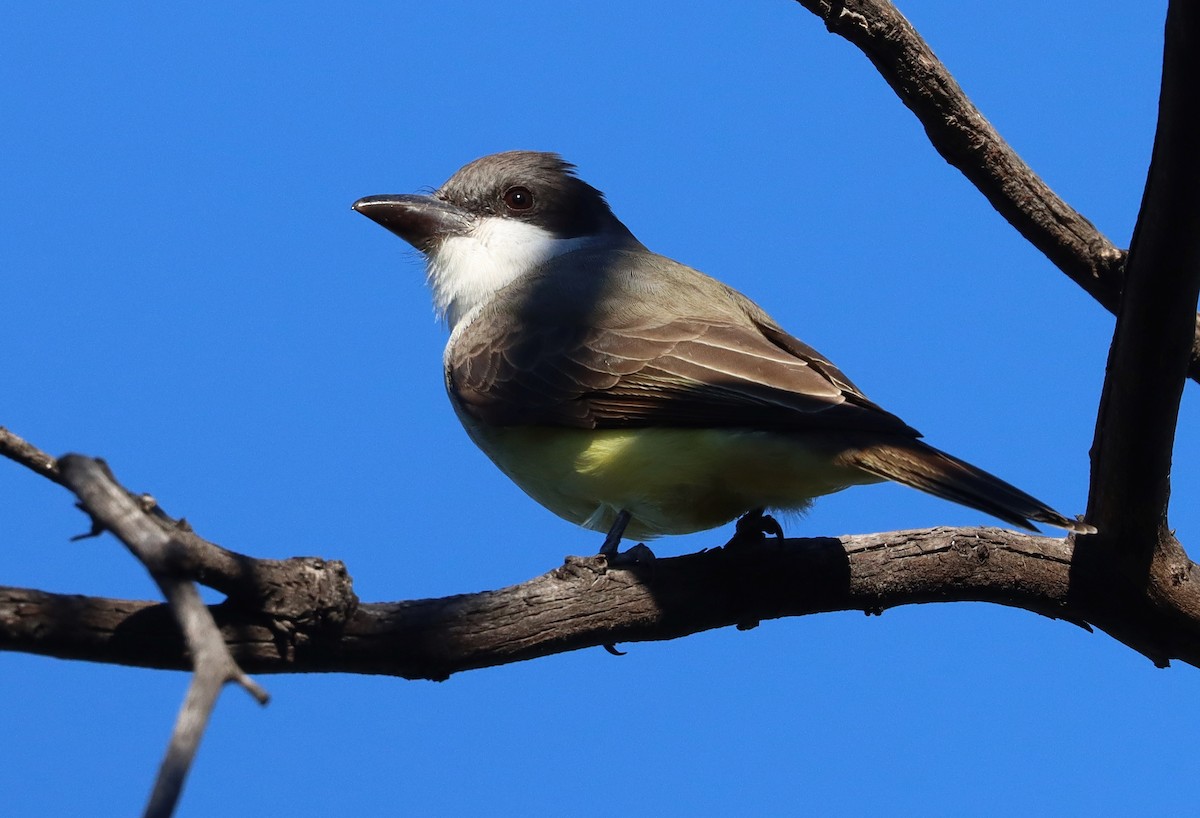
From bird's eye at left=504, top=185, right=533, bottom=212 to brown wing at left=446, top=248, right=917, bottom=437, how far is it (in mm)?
737

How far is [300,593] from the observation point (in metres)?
3.90

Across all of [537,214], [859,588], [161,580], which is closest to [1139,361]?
[859,588]

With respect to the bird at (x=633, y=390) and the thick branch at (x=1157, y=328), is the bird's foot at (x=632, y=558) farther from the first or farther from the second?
the thick branch at (x=1157, y=328)

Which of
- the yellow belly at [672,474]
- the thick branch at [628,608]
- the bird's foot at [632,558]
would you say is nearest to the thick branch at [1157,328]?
the thick branch at [628,608]

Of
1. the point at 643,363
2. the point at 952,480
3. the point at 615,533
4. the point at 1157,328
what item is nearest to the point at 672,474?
the point at 615,533

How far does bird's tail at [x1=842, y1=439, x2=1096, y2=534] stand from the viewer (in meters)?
4.44

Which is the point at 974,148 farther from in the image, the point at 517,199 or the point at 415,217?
the point at 415,217

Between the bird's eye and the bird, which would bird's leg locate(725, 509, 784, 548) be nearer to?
the bird

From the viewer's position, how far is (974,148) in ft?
18.7

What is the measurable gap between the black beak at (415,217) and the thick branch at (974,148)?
278 centimetres

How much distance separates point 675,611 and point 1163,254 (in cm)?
208

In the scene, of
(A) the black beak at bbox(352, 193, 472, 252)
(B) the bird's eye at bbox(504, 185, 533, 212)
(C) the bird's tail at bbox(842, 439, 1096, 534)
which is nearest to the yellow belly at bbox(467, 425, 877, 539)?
(C) the bird's tail at bbox(842, 439, 1096, 534)

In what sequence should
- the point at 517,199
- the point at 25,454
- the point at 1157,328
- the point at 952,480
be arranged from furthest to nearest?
the point at 517,199 < the point at 952,480 < the point at 1157,328 < the point at 25,454

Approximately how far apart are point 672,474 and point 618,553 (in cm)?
43
